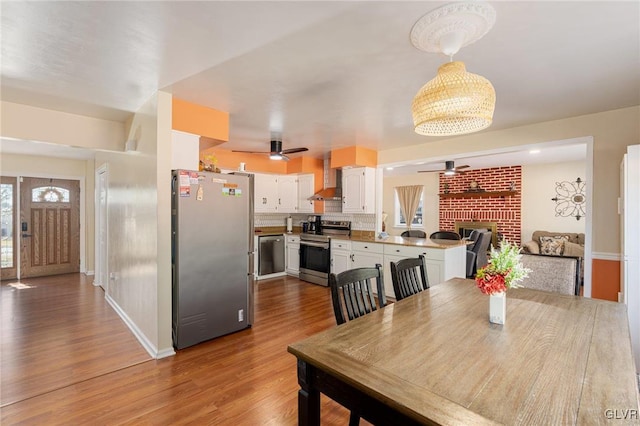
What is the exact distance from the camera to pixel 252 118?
11.2 feet

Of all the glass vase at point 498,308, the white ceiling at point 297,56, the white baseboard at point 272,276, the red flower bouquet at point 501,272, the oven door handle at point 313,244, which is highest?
the white ceiling at point 297,56

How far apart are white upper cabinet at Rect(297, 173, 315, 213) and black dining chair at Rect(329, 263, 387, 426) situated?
13.1 ft

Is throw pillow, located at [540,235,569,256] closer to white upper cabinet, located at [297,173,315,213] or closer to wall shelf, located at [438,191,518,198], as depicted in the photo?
wall shelf, located at [438,191,518,198]

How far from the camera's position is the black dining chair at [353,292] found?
167 centimetres

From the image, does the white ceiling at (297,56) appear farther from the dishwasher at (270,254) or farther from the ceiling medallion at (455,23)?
the dishwasher at (270,254)

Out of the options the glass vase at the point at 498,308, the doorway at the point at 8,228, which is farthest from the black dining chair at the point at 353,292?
the doorway at the point at 8,228

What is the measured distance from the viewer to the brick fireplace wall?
6.99m

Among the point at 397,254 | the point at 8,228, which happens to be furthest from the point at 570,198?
the point at 8,228

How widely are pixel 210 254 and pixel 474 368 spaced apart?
2.50 meters

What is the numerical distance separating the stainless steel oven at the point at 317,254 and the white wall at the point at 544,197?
14.5 feet

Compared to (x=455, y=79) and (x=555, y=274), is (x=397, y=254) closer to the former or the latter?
(x=555, y=274)

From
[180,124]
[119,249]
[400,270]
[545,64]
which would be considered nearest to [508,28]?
[545,64]

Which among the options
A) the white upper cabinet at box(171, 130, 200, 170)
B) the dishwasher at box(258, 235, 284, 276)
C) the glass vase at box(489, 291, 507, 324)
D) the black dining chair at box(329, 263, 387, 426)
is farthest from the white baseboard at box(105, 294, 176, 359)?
the glass vase at box(489, 291, 507, 324)

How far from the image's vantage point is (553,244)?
19.2 feet
